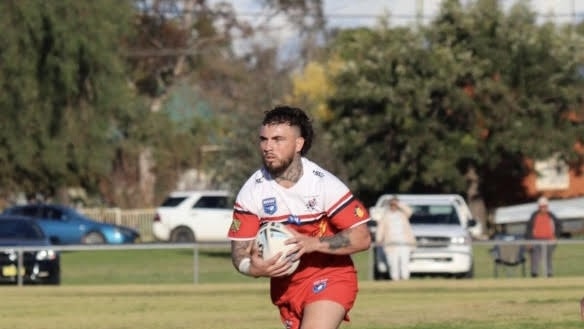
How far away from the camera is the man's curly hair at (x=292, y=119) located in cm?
824

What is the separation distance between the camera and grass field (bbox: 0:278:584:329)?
55.0 feet

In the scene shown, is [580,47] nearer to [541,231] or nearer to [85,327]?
[541,231]

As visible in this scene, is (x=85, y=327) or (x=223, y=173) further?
(x=223, y=173)

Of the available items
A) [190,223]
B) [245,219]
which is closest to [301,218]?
[245,219]

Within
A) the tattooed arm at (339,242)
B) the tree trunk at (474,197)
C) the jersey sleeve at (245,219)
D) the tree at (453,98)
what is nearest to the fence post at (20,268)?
the jersey sleeve at (245,219)

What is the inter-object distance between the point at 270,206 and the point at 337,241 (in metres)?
0.44

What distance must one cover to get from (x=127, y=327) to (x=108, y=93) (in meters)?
30.3

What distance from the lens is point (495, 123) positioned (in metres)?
50.2

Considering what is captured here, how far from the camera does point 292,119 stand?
8.27m

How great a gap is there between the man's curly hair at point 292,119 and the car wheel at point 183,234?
34313 millimetres

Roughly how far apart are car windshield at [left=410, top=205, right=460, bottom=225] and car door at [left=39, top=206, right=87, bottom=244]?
15251 mm

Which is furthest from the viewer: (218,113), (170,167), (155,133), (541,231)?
(218,113)

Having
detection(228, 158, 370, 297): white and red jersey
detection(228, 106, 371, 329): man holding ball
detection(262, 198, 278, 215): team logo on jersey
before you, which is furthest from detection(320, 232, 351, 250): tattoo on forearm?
detection(262, 198, 278, 215): team logo on jersey

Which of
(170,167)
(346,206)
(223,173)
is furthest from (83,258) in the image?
(346,206)
